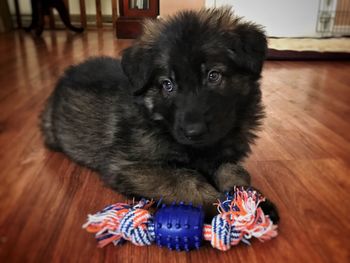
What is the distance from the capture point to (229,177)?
173 cm

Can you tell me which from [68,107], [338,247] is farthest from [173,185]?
[68,107]

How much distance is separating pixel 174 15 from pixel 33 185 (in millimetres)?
Answer: 971

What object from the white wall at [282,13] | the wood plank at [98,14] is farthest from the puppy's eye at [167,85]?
the wood plank at [98,14]

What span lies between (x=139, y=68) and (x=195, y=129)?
1.26ft

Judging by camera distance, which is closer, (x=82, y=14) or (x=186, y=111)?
(x=186, y=111)

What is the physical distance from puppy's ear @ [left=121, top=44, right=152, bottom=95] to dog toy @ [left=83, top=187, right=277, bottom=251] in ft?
1.64

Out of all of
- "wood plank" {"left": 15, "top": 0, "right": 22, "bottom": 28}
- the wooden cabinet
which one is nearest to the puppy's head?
the wooden cabinet

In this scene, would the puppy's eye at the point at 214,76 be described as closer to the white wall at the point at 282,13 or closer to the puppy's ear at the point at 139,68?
the puppy's ear at the point at 139,68

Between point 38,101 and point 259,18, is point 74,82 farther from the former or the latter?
point 259,18

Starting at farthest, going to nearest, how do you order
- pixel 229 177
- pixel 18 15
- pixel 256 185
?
1. pixel 18 15
2. pixel 256 185
3. pixel 229 177

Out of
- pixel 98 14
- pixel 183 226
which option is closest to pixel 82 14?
pixel 98 14

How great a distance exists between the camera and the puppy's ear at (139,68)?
65.1 inches

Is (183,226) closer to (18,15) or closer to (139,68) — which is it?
(139,68)

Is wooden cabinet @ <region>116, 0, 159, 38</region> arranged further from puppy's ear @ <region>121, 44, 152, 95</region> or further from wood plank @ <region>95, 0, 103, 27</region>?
puppy's ear @ <region>121, 44, 152, 95</region>
